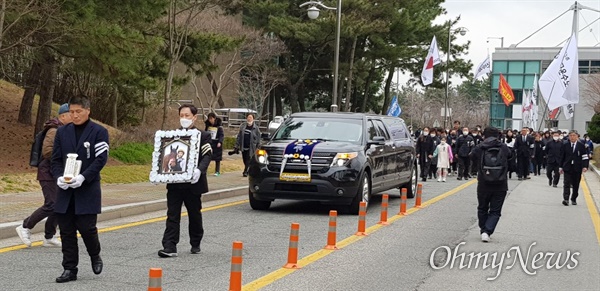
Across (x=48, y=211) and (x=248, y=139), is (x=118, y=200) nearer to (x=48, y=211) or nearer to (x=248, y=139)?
(x=48, y=211)

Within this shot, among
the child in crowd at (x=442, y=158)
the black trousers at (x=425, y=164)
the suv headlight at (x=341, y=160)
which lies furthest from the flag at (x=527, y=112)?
the suv headlight at (x=341, y=160)

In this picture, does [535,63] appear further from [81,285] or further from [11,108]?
[81,285]

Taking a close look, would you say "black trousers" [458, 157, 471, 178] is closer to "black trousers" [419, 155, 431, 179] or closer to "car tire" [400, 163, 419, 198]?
"black trousers" [419, 155, 431, 179]

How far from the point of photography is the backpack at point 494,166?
467 inches

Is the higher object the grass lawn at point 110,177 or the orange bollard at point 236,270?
the orange bollard at point 236,270

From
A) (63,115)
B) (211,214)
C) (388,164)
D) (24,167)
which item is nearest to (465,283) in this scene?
(63,115)

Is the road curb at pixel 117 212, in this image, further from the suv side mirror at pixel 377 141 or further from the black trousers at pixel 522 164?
the black trousers at pixel 522 164

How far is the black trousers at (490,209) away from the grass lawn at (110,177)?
9186 mm

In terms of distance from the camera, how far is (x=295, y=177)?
45.6 feet

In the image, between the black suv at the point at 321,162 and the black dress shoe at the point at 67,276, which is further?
the black suv at the point at 321,162

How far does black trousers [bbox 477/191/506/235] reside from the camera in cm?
Result: 1180

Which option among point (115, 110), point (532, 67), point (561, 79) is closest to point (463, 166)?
point (561, 79)

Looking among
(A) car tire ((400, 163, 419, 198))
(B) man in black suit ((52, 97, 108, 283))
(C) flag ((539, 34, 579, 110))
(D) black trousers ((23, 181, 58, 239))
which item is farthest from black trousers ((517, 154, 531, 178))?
(B) man in black suit ((52, 97, 108, 283))

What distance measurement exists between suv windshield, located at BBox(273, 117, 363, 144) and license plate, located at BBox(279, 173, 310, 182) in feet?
4.02
